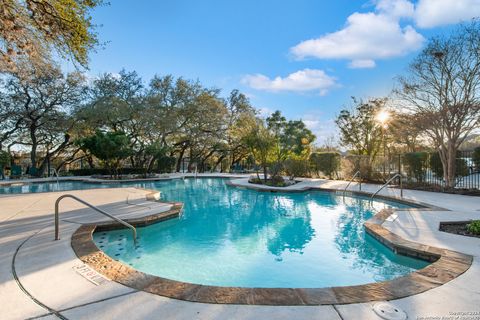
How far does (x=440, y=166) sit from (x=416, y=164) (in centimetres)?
89

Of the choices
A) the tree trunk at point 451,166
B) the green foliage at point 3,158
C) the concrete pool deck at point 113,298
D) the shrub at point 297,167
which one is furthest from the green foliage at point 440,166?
the green foliage at point 3,158

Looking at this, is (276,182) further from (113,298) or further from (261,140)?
(113,298)

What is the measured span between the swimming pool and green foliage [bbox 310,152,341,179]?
8403 millimetres

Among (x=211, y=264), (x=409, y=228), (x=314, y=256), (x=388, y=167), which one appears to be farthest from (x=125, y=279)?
(x=388, y=167)

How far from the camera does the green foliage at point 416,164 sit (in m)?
11.0

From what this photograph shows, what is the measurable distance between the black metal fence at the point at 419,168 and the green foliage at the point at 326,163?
1206 mm

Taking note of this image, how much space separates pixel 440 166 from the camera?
10500 mm

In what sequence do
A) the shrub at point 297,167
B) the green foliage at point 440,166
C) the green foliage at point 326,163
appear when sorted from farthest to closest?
the shrub at point 297,167, the green foliage at point 326,163, the green foliage at point 440,166

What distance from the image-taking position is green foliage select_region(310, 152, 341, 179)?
1612 cm

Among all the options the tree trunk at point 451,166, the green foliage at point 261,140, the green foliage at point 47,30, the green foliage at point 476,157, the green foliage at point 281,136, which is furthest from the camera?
the green foliage at point 281,136

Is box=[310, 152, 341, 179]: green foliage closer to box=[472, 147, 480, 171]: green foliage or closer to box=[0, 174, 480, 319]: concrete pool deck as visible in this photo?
box=[472, 147, 480, 171]: green foliage

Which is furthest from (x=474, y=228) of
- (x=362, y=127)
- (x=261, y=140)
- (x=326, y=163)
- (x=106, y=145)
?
(x=106, y=145)

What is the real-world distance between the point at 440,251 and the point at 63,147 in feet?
80.5

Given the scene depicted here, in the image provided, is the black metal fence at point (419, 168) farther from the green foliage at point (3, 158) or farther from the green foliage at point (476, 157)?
the green foliage at point (3, 158)
